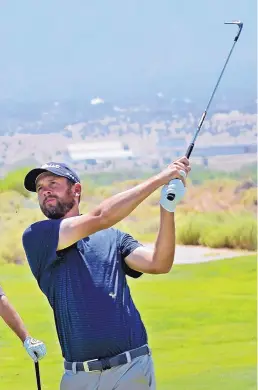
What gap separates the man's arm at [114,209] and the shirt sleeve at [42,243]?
25 millimetres

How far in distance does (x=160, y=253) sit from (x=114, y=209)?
0.57 feet

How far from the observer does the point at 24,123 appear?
3951 mm

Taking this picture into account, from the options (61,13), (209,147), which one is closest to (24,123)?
(61,13)

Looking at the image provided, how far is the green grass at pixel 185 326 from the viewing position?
3.69m

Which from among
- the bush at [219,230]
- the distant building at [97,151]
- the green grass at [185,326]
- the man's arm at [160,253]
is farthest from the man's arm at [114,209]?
the bush at [219,230]

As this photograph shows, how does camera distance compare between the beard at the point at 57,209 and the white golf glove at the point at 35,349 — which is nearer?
the beard at the point at 57,209

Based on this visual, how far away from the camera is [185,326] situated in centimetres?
395

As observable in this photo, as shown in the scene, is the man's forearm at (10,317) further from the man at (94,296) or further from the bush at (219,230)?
the bush at (219,230)

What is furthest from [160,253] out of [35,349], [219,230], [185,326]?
[219,230]

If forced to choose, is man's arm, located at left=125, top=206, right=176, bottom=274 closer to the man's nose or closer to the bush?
the man's nose

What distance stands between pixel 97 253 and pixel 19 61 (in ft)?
6.40

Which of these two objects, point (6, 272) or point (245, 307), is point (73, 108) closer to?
point (6, 272)

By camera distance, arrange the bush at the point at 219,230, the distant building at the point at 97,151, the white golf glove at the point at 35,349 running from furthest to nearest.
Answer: the bush at the point at 219,230 → the distant building at the point at 97,151 → the white golf glove at the point at 35,349

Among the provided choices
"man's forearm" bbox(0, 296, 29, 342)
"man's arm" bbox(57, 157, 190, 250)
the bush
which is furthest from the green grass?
"man's arm" bbox(57, 157, 190, 250)
